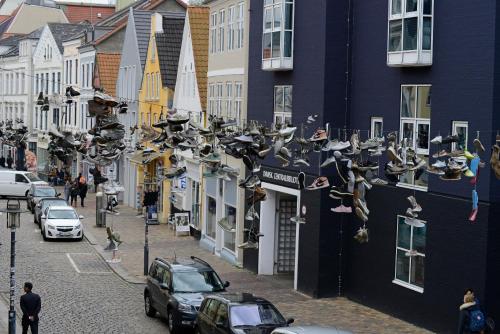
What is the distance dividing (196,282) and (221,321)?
4.48 metres

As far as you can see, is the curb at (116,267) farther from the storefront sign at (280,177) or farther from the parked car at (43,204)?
the storefront sign at (280,177)

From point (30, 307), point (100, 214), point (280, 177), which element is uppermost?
point (280, 177)

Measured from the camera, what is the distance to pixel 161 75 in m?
48.6

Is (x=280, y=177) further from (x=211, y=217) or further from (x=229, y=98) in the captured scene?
(x=211, y=217)

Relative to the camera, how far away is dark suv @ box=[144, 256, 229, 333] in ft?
77.6

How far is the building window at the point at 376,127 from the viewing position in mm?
26589

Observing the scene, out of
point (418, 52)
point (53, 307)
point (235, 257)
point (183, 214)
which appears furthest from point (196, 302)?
point (183, 214)

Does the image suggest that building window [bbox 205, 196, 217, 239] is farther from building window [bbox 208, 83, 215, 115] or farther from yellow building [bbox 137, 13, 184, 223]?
yellow building [bbox 137, 13, 184, 223]

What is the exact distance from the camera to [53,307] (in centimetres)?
2750

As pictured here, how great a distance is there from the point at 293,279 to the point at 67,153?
37.6 ft

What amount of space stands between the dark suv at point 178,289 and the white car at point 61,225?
15.2 meters

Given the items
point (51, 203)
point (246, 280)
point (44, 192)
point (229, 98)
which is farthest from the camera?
point (44, 192)

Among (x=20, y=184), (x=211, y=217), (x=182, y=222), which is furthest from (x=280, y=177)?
(x=20, y=184)

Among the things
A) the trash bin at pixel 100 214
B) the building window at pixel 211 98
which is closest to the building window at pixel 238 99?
the building window at pixel 211 98
